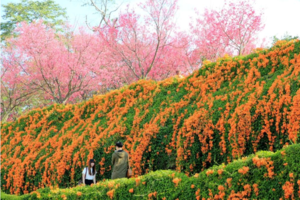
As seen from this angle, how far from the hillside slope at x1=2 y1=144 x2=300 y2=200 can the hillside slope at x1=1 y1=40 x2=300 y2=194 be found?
1917 mm

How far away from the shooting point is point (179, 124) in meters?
8.51

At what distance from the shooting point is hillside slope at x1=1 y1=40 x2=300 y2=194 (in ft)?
22.7

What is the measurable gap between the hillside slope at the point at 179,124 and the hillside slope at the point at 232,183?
75.5 inches

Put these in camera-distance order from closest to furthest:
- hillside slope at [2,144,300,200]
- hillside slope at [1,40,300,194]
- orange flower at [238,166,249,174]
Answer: hillside slope at [2,144,300,200], orange flower at [238,166,249,174], hillside slope at [1,40,300,194]

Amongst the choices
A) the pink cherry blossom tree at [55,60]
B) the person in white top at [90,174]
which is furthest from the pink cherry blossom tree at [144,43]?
the person in white top at [90,174]

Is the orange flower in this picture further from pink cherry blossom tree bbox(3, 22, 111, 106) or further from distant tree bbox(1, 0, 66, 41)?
distant tree bbox(1, 0, 66, 41)

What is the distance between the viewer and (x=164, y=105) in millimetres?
9727

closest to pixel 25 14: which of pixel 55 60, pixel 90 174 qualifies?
pixel 55 60

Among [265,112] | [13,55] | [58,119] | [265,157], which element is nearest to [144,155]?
[265,112]

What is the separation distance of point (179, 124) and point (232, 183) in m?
3.91

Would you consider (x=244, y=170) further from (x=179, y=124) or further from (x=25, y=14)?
(x=25, y=14)

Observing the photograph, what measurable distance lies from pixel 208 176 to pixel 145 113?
196 inches

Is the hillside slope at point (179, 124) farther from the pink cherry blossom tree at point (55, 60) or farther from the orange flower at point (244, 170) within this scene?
the pink cherry blossom tree at point (55, 60)

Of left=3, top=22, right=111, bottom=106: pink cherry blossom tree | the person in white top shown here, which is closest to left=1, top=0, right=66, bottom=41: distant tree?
left=3, top=22, right=111, bottom=106: pink cherry blossom tree
